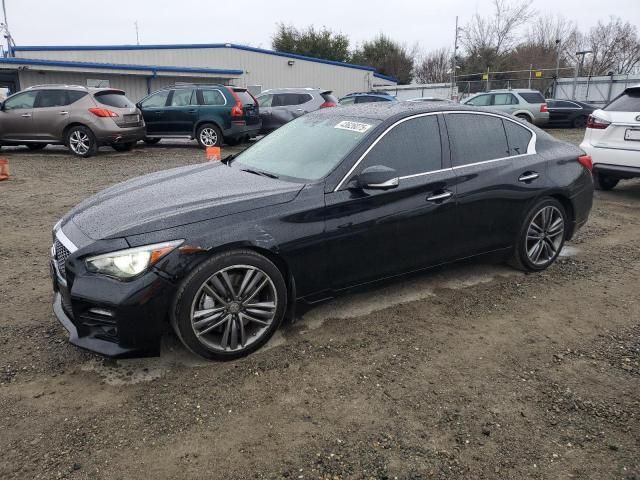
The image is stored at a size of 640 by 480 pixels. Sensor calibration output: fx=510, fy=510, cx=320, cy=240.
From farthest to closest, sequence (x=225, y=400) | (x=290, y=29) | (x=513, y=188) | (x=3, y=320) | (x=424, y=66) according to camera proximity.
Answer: (x=424, y=66), (x=290, y=29), (x=513, y=188), (x=3, y=320), (x=225, y=400)

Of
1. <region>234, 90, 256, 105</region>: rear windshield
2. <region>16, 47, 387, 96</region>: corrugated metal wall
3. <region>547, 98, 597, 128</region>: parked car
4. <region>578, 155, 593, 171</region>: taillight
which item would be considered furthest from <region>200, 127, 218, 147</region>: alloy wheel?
<region>16, 47, 387, 96</region>: corrugated metal wall

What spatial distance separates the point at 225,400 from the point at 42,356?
135 centimetres

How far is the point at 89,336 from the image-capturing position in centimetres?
302

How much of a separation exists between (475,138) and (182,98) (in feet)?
37.4

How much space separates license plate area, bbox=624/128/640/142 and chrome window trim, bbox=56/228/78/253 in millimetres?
7088

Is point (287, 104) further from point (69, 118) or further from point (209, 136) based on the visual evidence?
point (69, 118)

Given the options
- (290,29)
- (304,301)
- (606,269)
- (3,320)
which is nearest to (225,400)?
(304,301)

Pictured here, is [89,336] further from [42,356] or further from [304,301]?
[304,301]

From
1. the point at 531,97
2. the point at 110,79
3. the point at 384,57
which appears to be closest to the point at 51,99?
the point at 110,79

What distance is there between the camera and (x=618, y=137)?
7.15m

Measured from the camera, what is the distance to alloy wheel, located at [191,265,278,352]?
3090 millimetres

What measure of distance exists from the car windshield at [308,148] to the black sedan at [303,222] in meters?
0.02

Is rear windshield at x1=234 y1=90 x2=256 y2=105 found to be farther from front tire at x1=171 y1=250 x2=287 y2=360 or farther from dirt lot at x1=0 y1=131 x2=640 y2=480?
front tire at x1=171 y1=250 x2=287 y2=360

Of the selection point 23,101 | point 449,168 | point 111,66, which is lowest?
point 449,168
